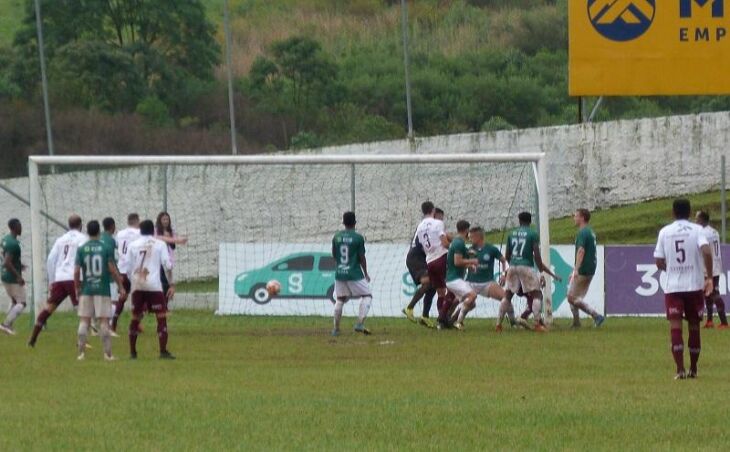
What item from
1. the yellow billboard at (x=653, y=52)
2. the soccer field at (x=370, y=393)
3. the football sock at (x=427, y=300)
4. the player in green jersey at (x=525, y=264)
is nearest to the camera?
the soccer field at (x=370, y=393)

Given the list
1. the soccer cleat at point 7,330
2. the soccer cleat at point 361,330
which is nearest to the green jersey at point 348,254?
the soccer cleat at point 361,330

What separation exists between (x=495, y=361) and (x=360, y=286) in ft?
17.6

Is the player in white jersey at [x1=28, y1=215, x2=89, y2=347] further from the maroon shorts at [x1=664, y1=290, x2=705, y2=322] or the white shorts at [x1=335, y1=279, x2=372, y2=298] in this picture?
the maroon shorts at [x1=664, y1=290, x2=705, y2=322]

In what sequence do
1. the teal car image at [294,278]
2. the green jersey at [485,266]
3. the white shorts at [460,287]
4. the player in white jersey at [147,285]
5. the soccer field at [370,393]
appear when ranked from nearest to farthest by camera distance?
1. the soccer field at [370,393]
2. the player in white jersey at [147,285]
3. the white shorts at [460,287]
4. the green jersey at [485,266]
5. the teal car image at [294,278]

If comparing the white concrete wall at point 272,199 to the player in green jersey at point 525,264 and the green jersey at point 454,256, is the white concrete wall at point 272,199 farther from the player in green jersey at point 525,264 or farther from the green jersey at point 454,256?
the green jersey at point 454,256

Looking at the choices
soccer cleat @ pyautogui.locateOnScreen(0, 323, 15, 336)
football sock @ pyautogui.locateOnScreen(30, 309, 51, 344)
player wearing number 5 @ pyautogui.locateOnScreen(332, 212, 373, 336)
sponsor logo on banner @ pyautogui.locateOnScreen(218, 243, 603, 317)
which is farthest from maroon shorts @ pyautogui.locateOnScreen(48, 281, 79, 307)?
sponsor logo on banner @ pyautogui.locateOnScreen(218, 243, 603, 317)

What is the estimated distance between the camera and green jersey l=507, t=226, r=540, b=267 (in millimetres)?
24859

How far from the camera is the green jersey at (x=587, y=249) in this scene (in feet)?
83.4

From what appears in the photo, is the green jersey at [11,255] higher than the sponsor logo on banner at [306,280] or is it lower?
higher

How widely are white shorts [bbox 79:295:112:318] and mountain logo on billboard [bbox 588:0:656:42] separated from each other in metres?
19.2

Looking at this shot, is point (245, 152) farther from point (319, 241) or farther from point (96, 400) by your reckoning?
point (96, 400)

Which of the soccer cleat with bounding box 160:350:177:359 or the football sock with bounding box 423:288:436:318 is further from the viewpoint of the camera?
the football sock with bounding box 423:288:436:318

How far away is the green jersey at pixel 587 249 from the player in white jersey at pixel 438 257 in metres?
2.19

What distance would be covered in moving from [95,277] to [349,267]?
5.71 metres
